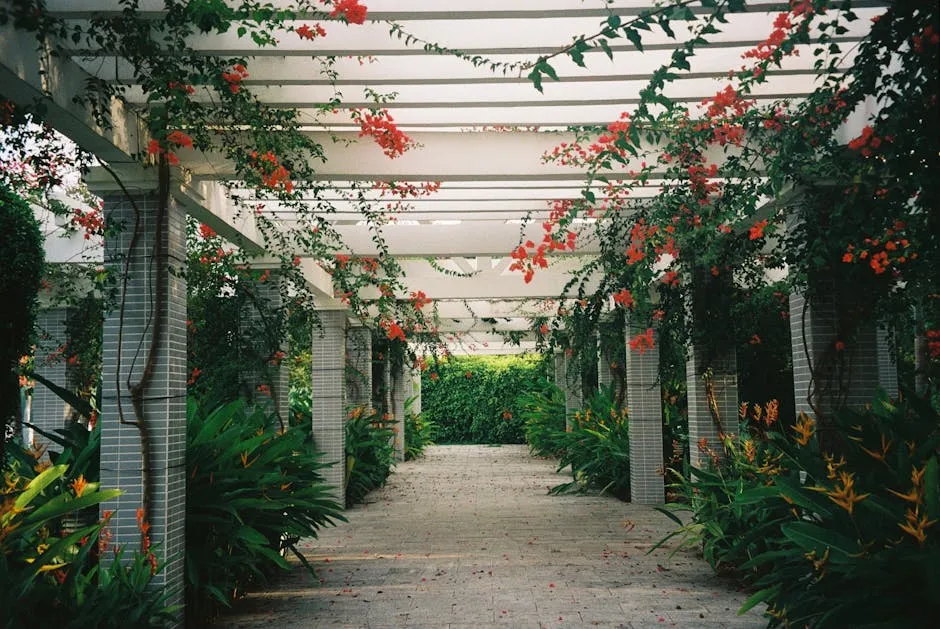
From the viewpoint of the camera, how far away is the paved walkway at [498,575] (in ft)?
17.5

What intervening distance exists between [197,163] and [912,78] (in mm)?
3925

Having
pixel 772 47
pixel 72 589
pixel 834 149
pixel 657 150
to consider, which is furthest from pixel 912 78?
pixel 72 589

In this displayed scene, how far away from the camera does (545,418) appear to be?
18.2m

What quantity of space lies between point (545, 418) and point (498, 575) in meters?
11.7

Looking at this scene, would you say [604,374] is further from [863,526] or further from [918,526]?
[918,526]

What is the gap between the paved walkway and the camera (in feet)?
17.5

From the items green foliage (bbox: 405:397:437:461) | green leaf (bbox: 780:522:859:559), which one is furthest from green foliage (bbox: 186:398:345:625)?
green foliage (bbox: 405:397:437:461)

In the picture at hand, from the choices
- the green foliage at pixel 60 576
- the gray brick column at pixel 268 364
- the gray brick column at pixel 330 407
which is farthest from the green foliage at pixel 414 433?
→ the green foliage at pixel 60 576

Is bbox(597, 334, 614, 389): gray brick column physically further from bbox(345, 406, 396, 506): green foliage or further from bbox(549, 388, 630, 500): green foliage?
bbox(345, 406, 396, 506): green foliage

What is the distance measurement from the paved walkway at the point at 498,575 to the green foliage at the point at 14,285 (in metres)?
2.00

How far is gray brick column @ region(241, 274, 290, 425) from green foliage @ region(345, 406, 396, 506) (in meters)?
2.80

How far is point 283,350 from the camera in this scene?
8562mm

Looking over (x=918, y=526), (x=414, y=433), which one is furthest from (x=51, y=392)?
(x=414, y=433)

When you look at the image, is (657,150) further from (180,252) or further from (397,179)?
(180,252)
